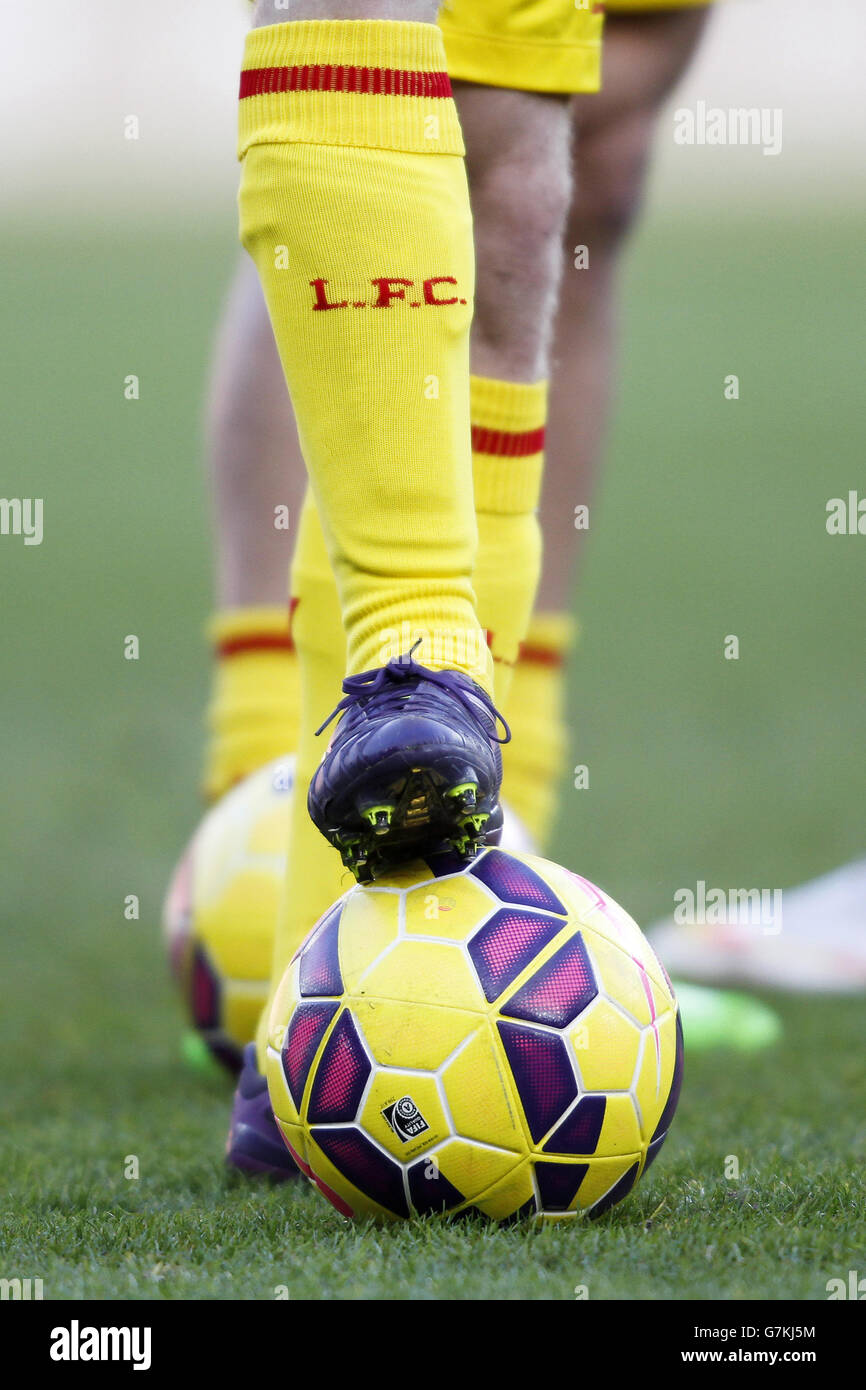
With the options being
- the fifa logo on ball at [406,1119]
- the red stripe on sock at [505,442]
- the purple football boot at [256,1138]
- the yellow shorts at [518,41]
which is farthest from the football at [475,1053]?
the yellow shorts at [518,41]

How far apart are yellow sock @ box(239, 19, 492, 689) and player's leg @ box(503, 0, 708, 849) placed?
35.8 inches

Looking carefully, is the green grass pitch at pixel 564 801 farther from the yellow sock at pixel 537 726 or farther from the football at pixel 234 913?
the yellow sock at pixel 537 726

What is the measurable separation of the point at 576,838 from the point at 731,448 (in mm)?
6865

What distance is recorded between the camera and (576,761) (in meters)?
4.75

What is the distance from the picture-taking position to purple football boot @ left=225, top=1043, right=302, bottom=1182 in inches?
68.2

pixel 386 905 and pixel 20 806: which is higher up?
pixel 386 905

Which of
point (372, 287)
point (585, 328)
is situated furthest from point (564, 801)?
point (372, 287)

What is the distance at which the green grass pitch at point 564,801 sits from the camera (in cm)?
139

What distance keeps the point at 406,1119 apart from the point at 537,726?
127 centimetres

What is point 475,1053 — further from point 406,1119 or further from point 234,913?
point 234,913
